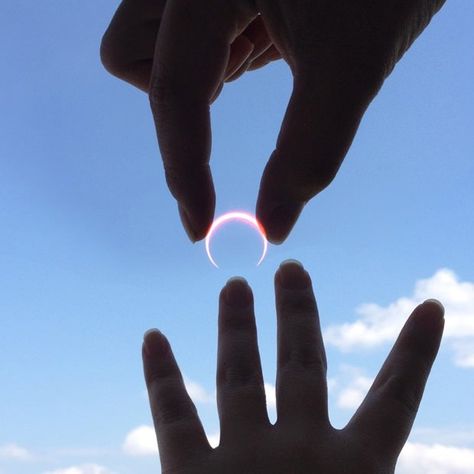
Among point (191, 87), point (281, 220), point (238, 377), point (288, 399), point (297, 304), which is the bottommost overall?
point (288, 399)

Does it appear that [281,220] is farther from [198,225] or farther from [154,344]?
[154,344]

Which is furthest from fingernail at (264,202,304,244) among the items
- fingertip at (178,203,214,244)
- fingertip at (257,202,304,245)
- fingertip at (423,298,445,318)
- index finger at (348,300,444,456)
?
fingertip at (423,298,445,318)

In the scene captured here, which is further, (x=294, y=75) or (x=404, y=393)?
(x=404, y=393)

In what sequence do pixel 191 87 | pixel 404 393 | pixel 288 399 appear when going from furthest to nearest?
pixel 404 393
pixel 288 399
pixel 191 87

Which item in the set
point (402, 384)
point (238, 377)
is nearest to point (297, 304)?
point (238, 377)

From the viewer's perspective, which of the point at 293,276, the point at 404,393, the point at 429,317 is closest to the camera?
the point at 404,393

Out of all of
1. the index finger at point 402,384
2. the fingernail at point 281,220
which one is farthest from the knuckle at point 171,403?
the fingernail at point 281,220

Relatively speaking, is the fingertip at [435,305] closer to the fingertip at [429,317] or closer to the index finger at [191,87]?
the fingertip at [429,317]
